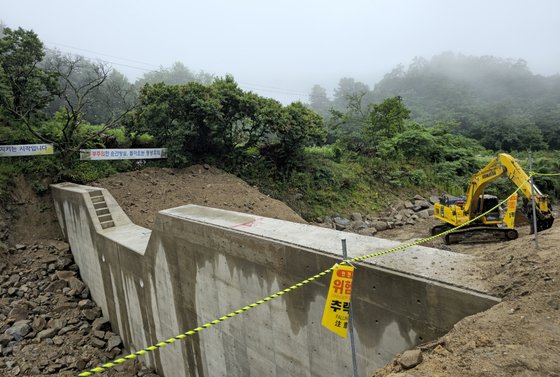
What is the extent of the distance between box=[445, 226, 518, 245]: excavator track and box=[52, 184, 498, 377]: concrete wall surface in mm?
8851

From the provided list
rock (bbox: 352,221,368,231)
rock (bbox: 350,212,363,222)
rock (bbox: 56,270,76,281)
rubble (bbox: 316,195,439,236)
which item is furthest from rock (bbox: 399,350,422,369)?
rock (bbox: 350,212,363,222)

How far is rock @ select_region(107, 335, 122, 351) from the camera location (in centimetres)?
1022

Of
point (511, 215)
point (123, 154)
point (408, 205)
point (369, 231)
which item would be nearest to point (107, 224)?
point (123, 154)

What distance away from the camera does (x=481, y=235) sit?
41.7 feet

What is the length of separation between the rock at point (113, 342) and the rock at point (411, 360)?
32.1ft

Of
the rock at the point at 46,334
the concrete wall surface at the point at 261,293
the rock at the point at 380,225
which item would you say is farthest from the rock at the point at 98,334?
the rock at the point at 380,225

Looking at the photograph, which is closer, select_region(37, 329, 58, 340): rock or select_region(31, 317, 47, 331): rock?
select_region(37, 329, 58, 340): rock

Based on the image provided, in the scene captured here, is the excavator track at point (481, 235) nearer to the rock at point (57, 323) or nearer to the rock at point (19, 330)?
the rock at point (57, 323)

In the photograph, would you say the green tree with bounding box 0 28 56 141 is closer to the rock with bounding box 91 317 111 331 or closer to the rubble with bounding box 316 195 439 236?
the rock with bounding box 91 317 111 331

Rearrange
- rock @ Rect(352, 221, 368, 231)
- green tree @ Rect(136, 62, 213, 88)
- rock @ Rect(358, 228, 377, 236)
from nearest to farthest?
1. rock @ Rect(358, 228, 377, 236)
2. rock @ Rect(352, 221, 368, 231)
3. green tree @ Rect(136, 62, 213, 88)

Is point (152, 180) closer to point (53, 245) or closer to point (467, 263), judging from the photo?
point (53, 245)

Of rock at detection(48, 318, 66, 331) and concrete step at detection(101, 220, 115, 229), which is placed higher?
concrete step at detection(101, 220, 115, 229)

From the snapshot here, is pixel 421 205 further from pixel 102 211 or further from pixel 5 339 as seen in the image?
pixel 5 339

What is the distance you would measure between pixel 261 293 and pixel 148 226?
8.21 metres
